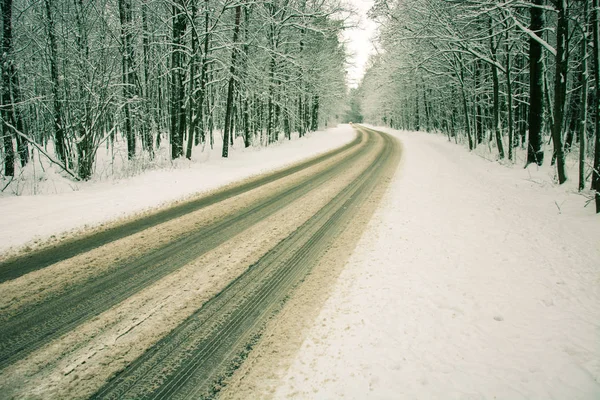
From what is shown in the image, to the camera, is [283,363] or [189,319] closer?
[283,363]

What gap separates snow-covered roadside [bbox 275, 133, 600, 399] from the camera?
7.92ft

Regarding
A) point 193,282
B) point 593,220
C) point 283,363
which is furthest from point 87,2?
point 593,220

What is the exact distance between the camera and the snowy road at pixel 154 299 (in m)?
2.34

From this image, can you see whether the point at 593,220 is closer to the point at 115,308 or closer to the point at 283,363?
the point at 283,363

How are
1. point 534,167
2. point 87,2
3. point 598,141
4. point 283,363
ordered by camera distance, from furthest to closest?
point 534,167, point 87,2, point 598,141, point 283,363

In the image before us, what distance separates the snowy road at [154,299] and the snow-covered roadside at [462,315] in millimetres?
711

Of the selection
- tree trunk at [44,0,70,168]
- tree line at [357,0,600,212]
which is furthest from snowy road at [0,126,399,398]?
tree line at [357,0,600,212]

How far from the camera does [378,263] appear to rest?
4.33 meters

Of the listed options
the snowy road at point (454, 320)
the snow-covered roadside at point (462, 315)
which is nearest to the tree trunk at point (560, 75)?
the snow-covered roadside at point (462, 315)

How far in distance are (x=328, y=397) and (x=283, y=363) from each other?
47 centimetres

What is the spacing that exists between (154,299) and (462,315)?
11.3 ft

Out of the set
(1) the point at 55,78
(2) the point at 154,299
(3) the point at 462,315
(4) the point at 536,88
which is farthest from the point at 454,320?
(1) the point at 55,78

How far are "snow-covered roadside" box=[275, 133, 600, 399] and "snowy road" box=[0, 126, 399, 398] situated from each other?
2.33ft

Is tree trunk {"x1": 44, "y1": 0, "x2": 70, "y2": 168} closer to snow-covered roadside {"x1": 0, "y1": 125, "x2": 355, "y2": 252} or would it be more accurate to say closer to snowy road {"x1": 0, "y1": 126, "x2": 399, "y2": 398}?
snow-covered roadside {"x1": 0, "y1": 125, "x2": 355, "y2": 252}
